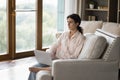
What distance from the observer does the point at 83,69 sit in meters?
2.85

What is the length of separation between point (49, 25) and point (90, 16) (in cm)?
106

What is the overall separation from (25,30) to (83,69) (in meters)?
3.48

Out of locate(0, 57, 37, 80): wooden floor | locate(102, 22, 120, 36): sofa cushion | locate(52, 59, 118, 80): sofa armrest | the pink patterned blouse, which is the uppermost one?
locate(102, 22, 120, 36): sofa cushion

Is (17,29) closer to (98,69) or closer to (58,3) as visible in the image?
(58,3)

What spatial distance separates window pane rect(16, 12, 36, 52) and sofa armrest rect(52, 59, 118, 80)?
3257 millimetres

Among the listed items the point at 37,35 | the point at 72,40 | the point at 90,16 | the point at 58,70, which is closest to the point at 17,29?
the point at 37,35

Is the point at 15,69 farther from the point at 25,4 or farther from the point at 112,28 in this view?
the point at 112,28

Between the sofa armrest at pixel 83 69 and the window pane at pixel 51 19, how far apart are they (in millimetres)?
3685

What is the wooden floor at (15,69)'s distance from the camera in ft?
14.5

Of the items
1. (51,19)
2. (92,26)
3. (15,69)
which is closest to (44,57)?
(15,69)

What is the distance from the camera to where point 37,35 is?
20.6ft

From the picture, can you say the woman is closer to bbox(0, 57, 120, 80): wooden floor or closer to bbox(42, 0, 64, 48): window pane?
bbox(0, 57, 120, 80): wooden floor

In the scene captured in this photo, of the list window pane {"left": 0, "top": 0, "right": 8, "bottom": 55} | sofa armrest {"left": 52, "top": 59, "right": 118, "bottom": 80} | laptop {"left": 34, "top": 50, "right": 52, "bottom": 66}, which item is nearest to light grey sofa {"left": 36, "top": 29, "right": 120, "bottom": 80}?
sofa armrest {"left": 52, "top": 59, "right": 118, "bottom": 80}

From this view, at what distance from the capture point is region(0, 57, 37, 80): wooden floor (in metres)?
4.42
